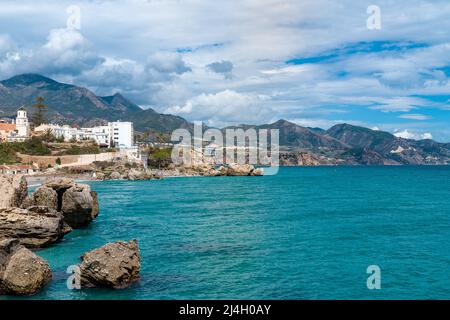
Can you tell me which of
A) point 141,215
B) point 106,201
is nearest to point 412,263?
point 141,215

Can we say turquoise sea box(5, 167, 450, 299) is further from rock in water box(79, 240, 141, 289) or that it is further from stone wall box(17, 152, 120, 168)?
stone wall box(17, 152, 120, 168)

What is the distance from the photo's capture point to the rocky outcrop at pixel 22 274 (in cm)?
2348

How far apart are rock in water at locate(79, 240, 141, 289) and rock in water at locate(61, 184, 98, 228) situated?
74.1 ft

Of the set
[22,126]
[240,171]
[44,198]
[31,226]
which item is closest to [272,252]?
[31,226]

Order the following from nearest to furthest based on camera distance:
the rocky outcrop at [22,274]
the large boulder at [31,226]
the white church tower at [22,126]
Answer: the rocky outcrop at [22,274] < the large boulder at [31,226] < the white church tower at [22,126]

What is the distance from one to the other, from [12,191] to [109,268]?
19305 mm

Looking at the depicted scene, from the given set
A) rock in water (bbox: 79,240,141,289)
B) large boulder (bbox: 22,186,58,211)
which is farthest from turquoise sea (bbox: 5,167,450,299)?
large boulder (bbox: 22,186,58,211)

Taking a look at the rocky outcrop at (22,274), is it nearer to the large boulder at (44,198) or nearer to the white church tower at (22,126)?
the large boulder at (44,198)

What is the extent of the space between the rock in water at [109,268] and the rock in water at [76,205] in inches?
889

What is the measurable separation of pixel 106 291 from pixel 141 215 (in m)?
35.4

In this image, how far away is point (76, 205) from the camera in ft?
154

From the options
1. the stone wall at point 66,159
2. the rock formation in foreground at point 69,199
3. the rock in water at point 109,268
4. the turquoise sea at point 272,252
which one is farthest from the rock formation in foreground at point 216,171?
the rock in water at point 109,268

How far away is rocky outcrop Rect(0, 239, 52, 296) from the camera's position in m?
23.5
